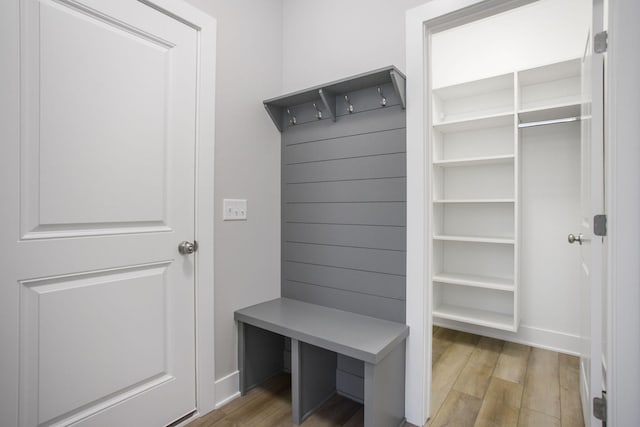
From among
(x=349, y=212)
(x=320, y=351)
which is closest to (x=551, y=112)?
(x=349, y=212)

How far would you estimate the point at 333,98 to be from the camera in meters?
1.93

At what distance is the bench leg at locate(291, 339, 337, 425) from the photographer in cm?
166

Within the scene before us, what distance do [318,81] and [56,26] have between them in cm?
130

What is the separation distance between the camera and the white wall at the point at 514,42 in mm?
2355

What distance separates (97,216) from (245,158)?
33.5 inches

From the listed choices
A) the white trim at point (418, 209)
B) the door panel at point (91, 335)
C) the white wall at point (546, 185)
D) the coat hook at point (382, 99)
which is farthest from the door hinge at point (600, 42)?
the door panel at point (91, 335)

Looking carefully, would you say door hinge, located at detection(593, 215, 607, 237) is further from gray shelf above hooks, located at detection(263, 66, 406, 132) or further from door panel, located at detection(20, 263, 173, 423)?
door panel, located at detection(20, 263, 173, 423)

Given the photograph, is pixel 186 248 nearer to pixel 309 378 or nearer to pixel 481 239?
pixel 309 378

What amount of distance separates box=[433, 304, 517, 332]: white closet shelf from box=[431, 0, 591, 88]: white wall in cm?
202

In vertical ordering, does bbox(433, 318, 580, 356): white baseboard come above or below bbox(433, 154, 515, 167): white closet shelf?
below

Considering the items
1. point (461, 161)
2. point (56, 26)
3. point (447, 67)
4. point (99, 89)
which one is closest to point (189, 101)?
point (99, 89)

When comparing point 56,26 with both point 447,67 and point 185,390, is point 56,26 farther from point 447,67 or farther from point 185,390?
point 447,67

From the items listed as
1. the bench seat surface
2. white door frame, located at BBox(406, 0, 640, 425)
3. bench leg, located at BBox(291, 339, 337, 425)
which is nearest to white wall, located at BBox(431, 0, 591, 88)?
white door frame, located at BBox(406, 0, 640, 425)

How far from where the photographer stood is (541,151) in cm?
254
